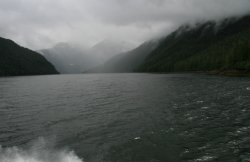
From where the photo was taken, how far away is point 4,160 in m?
27.7

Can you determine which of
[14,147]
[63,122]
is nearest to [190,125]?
[63,122]

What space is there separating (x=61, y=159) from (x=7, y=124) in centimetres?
2225

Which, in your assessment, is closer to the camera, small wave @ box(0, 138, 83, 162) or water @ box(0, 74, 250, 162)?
small wave @ box(0, 138, 83, 162)

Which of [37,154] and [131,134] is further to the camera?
[131,134]

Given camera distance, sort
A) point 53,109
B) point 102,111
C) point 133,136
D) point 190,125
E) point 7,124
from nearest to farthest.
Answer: point 133,136, point 190,125, point 7,124, point 102,111, point 53,109

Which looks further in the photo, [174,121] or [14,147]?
[174,121]

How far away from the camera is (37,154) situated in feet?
97.2

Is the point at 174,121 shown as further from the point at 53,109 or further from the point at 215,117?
the point at 53,109

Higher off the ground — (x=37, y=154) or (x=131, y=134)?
(x=131, y=134)

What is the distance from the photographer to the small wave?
1091 inches

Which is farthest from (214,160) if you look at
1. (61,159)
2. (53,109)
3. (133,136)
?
(53,109)

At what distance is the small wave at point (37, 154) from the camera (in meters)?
27.7

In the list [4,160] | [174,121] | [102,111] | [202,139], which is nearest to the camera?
[4,160]

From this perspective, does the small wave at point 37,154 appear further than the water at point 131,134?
No
